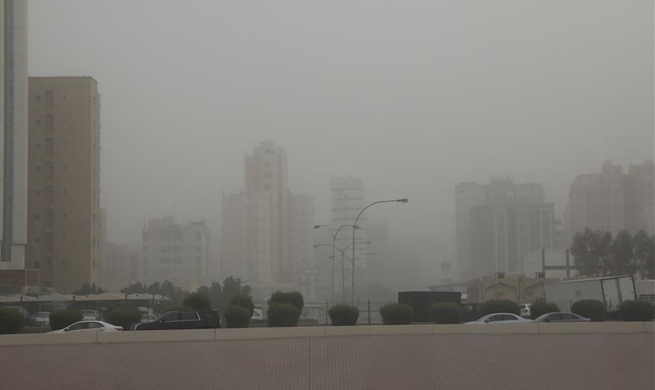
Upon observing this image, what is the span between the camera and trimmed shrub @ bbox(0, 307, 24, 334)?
32312 mm

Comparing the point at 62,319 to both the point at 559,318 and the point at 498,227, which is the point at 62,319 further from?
the point at 498,227

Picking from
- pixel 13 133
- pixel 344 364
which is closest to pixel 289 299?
pixel 344 364

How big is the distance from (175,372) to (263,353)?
3.15m

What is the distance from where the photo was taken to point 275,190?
114 meters

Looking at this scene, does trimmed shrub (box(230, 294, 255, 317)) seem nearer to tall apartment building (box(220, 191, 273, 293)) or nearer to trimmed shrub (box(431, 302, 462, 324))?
trimmed shrub (box(431, 302, 462, 324))

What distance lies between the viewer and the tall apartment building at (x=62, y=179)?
319 ft

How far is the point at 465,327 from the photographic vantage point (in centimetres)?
3073

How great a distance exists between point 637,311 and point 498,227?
238 feet

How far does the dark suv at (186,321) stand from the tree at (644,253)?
211ft

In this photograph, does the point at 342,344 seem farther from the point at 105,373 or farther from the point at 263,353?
the point at 105,373

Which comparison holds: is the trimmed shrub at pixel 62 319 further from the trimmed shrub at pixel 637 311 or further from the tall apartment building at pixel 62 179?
the tall apartment building at pixel 62 179

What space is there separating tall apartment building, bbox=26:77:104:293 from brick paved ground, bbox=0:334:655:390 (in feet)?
236

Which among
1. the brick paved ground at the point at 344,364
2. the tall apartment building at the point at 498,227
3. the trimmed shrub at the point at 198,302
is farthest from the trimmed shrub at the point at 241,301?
the tall apartment building at the point at 498,227

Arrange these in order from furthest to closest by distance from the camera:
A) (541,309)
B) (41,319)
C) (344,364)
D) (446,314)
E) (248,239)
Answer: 1. (248,239)
2. (41,319)
3. (541,309)
4. (446,314)
5. (344,364)
